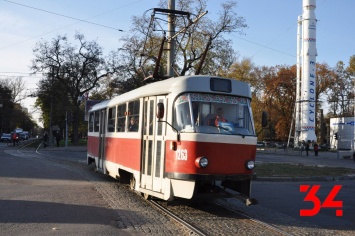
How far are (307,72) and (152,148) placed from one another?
56.0 metres

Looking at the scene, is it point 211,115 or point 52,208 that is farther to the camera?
point 52,208

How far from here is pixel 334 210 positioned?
10430 mm

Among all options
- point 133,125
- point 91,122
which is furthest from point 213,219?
point 91,122

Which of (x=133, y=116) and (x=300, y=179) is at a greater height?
(x=133, y=116)

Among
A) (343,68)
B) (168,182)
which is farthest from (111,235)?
(343,68)

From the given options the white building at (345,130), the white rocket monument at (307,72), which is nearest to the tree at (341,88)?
the white building at (345,130)

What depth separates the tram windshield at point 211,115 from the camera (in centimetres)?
894

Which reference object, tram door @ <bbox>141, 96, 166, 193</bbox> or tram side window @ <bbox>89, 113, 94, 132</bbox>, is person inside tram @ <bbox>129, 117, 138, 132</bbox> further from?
tram side window @ <bbox>89, 113, 94, 132</bbox>

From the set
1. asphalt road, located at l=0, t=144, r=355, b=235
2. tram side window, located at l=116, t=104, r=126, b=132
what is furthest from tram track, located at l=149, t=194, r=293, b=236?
tram side window, located at l=116, t=104, r=126, b=132

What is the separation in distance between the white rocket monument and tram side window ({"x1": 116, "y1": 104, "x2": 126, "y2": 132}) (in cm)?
5232

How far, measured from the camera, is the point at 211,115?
9.06 m

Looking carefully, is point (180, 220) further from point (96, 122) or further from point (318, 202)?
point (96, 122)

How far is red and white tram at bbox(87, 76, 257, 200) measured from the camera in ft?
28.4

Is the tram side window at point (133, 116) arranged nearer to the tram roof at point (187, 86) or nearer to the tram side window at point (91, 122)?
the tram roof at point (187, 86)
